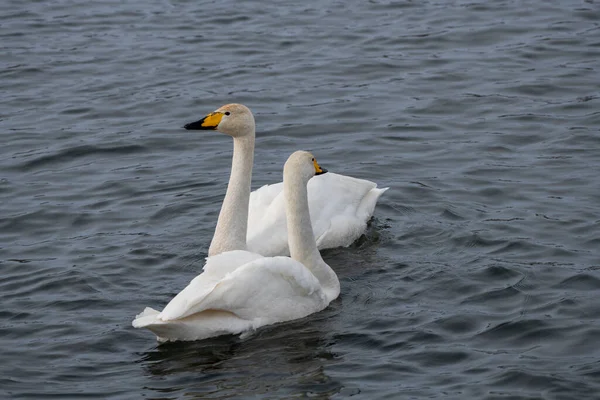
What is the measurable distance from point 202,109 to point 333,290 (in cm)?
601

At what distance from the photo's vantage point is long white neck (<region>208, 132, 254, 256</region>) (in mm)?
9695

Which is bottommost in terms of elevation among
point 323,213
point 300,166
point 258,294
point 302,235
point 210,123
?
point 323,213

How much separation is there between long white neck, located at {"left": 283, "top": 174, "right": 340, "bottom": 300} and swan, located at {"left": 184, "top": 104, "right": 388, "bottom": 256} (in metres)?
0.67

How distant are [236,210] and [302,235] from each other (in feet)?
2.53

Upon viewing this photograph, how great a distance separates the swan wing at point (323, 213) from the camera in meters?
10.2

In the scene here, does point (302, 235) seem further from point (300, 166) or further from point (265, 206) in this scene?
point (265, 206)

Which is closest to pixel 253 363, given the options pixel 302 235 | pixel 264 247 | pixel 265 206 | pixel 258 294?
pixel 258 294

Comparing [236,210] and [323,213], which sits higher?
[236,210]

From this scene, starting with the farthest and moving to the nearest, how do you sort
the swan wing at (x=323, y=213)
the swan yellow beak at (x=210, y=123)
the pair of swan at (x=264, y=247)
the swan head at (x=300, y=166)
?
the swan wing at (x=323, y=213) → the swan yellow beak at (x=210, y=123) → the swan head at (x=300, y=166) → the pair of swan at (x=264, y=247)

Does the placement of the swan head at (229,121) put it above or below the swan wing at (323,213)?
above

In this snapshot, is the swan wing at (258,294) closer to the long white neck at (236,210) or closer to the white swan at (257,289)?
the white swan at (257,289)

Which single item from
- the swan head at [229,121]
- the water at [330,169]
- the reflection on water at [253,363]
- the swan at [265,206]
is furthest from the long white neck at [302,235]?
the swan head at [229,121]

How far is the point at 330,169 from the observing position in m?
12.6

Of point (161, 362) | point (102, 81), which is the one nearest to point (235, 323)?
point (161, 362)
